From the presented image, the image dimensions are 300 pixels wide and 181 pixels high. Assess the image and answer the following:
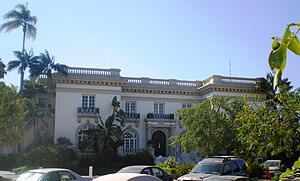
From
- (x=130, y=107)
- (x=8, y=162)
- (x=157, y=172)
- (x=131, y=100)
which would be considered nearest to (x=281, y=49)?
(x=157, y=172)

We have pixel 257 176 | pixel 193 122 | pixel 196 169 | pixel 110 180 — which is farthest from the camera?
pixel 193 122

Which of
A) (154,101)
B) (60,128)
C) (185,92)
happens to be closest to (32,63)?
(60,128)

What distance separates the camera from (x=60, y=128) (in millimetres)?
40312

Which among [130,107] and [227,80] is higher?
[227,80]

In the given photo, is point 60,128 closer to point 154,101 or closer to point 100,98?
point 100,98

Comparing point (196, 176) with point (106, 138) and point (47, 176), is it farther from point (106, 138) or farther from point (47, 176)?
point (106, 138)

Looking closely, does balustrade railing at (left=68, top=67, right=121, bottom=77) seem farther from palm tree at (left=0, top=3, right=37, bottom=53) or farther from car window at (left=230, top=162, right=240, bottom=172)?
car window at (left=230, top=162, right=240, bottom=172)

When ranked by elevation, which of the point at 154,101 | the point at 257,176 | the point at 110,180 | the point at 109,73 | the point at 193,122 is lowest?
the point at 257,176

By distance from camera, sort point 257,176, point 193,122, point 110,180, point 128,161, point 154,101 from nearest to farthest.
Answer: point 110,180
point 257,176
point 193,122
point 128,161
point 154,101

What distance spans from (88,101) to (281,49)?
41242mm

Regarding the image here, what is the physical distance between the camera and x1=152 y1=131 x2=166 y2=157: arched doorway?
44438mm

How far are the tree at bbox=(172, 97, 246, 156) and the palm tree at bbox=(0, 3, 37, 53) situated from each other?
2318 centimetres

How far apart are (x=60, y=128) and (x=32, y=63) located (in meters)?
7.70

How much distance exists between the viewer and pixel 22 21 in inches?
1746
